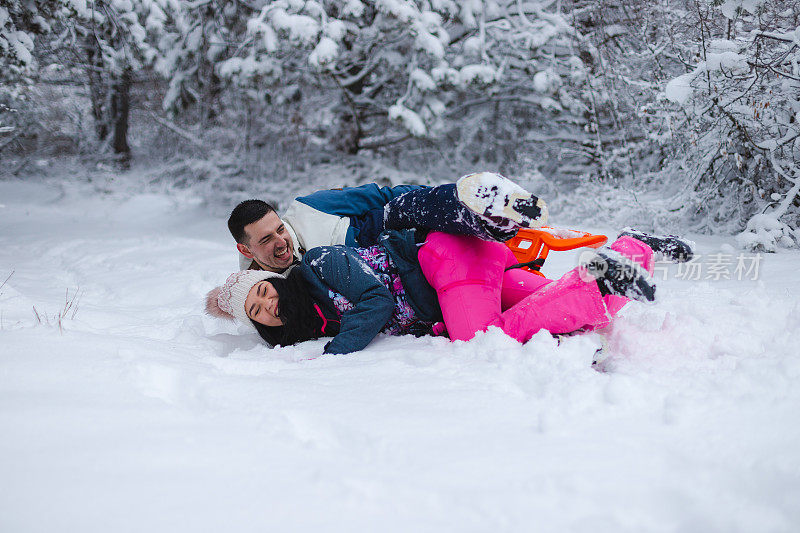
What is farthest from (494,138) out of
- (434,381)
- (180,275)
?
(434,381)

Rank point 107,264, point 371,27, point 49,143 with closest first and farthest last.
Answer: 1. point 107,264
2. point 371,27
3. point 49,143

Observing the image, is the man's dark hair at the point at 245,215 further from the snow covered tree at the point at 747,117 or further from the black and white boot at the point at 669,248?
the snow covered tree at the point at 747,117

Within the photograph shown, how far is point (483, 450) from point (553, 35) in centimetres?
567

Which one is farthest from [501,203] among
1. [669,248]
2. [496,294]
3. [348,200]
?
[348,200]

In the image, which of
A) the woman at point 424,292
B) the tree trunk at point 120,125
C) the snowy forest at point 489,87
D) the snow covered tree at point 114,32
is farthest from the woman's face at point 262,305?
the tree trunk at point 120,125

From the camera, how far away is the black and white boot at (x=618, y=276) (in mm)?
1634

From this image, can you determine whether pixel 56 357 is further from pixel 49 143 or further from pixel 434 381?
pixel 49 143

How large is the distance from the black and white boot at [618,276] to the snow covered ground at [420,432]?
20 centimetres

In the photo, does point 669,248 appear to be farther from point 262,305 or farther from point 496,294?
point 262,305

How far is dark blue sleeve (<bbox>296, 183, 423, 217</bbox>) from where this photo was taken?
2.75 meters

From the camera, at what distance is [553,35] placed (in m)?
5.62

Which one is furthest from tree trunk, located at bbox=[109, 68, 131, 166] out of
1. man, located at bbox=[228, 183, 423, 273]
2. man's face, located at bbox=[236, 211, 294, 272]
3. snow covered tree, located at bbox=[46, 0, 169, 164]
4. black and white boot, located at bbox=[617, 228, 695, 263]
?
black and white boot, located at bbox=[617, 228, 695, 263]

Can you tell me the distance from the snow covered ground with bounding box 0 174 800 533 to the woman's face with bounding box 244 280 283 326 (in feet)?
0.64

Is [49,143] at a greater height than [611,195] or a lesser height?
lesser
